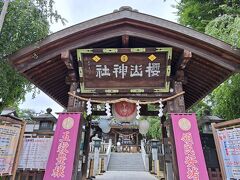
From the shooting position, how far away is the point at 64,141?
182 inches

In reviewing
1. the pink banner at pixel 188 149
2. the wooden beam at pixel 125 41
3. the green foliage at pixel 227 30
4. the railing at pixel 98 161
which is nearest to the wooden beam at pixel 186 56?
the pink banner at pixel 188 149

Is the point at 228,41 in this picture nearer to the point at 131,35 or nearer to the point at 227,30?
the point at 227,30

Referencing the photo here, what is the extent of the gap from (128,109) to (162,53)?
1894 mm

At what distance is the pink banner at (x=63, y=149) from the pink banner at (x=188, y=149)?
253cm

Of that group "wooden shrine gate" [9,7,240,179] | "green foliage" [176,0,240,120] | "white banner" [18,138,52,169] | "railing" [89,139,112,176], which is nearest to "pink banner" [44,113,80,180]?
"wooden shrine gate" [9,7,240,179]

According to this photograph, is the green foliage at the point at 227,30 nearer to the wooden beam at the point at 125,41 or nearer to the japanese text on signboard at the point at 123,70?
the japanese text on signboard at the point at 123,70

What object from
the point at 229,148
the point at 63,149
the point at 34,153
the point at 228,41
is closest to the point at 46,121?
the point at 34,153

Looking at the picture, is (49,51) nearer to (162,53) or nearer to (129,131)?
(162,53)

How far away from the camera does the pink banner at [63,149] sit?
4316mm

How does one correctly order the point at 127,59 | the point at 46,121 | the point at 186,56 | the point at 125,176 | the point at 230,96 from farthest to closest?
the point at 125,176, the point at 230,96, the point at 46,121, the point at 127,59, the point at 186,56

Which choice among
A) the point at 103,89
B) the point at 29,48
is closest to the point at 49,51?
the point at 29,48

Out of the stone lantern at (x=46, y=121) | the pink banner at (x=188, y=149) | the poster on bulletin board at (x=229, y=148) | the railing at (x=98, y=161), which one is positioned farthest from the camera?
the railing at (x=98, y=161)

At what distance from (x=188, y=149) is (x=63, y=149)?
3.04 metres

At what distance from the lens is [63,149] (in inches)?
179
